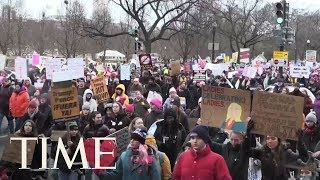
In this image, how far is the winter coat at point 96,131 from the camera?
8766 mm

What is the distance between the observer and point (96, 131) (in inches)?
349

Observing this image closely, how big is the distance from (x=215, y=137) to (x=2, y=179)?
309 centimetres

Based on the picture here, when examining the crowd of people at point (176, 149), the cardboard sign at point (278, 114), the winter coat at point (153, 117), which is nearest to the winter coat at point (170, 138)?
the crowd of people at point (176, 149)

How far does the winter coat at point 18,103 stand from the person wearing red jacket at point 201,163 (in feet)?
25.7

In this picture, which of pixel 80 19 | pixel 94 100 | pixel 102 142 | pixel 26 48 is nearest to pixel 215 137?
pixel 102 142

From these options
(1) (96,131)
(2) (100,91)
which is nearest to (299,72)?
(2) (100,91)

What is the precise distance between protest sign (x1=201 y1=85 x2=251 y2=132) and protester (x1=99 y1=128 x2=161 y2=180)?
1.31m

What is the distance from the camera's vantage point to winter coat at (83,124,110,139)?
345 inches

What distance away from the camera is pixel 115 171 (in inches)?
256

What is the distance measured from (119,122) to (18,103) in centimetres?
396

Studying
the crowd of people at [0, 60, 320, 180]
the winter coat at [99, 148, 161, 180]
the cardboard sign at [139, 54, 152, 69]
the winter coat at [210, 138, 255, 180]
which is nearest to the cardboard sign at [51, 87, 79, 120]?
the crowd of people at [0, 60, 320, 180]

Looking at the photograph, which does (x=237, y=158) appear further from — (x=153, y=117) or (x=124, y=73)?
(x=124, y=73)

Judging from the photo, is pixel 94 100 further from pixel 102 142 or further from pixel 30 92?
pixel 102 142

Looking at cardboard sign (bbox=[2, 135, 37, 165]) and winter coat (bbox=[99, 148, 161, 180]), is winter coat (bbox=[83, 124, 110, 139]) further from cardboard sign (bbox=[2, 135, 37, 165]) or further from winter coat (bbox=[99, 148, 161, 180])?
winter coat (bbox=[99, 148, 161, 180])
